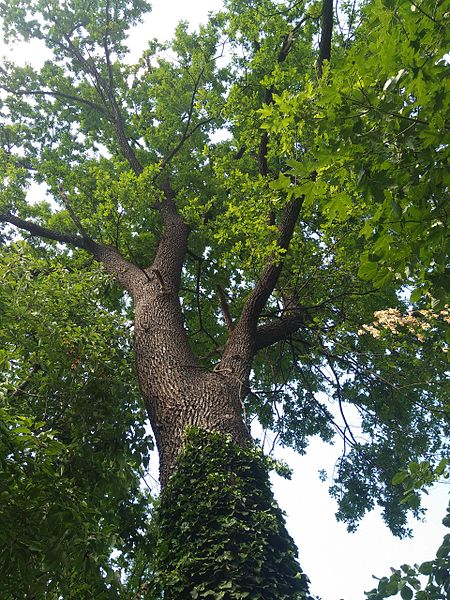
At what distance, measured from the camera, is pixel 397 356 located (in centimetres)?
762

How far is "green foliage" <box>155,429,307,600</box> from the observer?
3.23 metres

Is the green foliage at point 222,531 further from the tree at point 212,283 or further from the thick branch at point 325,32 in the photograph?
the thick branch at point 325,32

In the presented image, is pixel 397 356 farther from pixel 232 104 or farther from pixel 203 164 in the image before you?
pixel 203 164

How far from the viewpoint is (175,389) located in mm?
5039

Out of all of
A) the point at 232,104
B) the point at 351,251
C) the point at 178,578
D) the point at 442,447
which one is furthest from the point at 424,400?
the point at 178,578

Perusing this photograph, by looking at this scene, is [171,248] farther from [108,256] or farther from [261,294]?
[261,294]

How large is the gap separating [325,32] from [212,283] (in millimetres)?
5235

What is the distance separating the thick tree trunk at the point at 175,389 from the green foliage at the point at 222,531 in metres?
0.27

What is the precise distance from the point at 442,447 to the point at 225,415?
21.4 feet

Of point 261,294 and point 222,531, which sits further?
point 261,294

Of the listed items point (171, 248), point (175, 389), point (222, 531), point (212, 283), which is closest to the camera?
point (222, 531)

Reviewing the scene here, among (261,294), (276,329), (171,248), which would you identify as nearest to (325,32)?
(261,294)

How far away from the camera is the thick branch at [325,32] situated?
5641mm

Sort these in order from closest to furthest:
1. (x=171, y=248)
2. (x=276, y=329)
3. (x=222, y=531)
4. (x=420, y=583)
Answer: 1. (x=420, y=583)
2. (x=222, y=531)
3. (x=276, y=329)
4. (x=171, y=248)
